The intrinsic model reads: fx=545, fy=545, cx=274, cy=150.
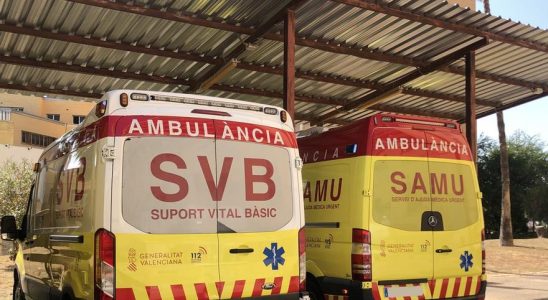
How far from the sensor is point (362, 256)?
19.3 feet

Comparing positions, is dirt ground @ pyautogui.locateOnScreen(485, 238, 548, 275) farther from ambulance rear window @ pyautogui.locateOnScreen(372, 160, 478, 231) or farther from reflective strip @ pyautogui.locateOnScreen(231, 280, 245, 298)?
reflective strip @ pyautogui.locateOnScreen(231, 280, 245, 298)

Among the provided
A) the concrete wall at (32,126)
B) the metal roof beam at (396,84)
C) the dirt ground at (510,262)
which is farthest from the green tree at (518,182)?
the concrete wall at (32,126)

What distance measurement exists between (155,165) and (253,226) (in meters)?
1.04

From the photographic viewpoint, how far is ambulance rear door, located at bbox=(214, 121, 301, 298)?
15.5 ft

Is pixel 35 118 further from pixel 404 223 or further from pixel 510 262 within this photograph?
pixel 404 223

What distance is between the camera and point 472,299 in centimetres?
637

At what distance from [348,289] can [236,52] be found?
243 inches

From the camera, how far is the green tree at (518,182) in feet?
104

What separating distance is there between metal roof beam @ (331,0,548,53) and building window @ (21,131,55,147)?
146ft

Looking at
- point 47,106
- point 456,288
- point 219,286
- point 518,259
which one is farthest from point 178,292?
point 47,106

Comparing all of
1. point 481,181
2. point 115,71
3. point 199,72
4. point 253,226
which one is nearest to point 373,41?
point 199,72

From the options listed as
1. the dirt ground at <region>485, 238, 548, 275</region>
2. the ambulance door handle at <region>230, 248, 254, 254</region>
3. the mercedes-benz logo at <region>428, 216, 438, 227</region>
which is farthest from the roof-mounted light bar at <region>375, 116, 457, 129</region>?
the dirt ground at <region>485, 238, 548, 275</region>

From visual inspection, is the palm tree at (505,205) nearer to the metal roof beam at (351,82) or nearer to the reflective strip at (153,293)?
the metal roof beam at (351,82)

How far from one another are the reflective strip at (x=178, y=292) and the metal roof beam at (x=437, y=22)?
19.1ft
